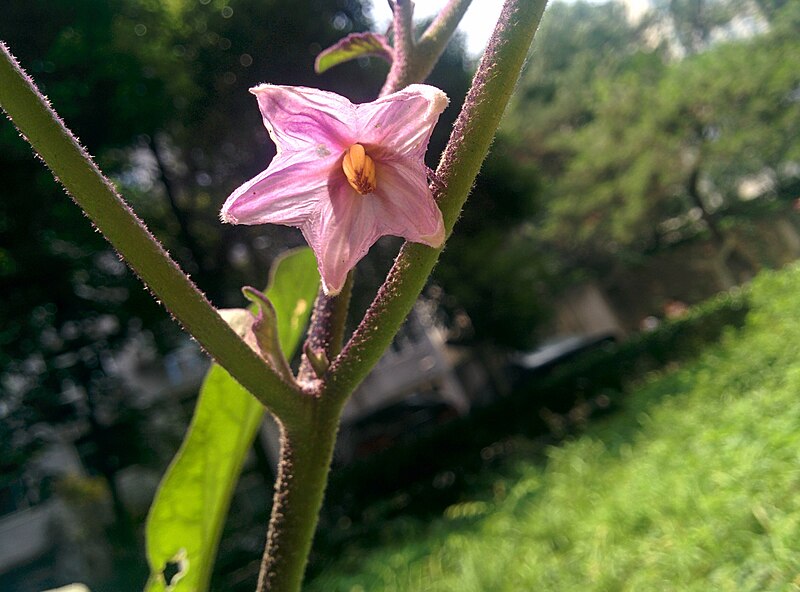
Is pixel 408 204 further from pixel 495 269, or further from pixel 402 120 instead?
pixel 495 269

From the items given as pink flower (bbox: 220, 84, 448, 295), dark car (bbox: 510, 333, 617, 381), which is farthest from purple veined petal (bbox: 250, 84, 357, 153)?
dark car (bbox: 510, 333, 617, 381)

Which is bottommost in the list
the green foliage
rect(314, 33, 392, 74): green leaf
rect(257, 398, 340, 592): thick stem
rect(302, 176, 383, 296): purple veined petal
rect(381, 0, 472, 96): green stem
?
the green foliage

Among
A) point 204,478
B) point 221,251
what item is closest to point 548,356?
point 221,251

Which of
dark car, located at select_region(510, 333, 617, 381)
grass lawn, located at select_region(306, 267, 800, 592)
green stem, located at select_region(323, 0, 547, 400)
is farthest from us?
dark car, located at select_region(510, 333, 617, 381)

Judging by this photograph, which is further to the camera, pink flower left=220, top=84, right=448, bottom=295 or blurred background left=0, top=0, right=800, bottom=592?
blurred background left=0, top=0, right=800, bottom=592

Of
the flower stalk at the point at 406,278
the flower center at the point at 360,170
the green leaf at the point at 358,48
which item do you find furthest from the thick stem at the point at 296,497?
the green leaf at the point at 358,48

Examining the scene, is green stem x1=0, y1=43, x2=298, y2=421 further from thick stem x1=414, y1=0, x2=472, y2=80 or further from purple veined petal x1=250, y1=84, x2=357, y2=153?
thick stem x1=414, y1=0, x2=472, y2=80

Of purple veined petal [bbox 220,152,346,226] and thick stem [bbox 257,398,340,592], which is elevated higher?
purple veined petal [bbox 220,152,346,226]

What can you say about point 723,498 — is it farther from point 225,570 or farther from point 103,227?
point 225,570
